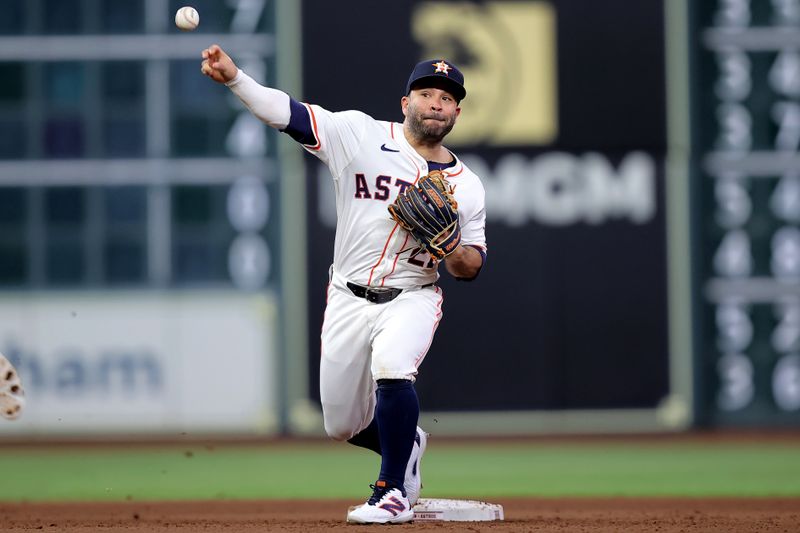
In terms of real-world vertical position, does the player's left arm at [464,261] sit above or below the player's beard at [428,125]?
below

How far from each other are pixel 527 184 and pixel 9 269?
13.8ft

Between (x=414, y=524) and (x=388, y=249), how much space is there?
1078 mm

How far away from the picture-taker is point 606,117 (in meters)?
11.1

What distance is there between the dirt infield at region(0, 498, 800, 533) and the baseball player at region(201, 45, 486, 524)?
0.41 m

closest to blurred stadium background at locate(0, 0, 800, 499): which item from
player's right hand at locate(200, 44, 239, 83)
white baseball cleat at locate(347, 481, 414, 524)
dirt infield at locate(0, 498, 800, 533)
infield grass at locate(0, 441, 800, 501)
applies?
infield grass at locate(0, 441, 800, 501)

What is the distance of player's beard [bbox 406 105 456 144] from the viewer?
5.52 m

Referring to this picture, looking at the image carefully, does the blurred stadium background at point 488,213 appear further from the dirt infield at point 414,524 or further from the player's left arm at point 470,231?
the player's left arm at point 470,231

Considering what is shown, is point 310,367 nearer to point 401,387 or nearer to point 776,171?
point 776,171

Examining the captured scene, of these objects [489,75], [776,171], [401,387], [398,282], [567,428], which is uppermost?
[489,75]

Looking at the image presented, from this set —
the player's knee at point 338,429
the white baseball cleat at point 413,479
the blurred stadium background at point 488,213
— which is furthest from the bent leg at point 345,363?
the blurred stadium background at point 488,213

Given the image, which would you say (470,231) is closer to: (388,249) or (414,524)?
(388,249)

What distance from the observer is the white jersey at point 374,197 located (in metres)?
5.54

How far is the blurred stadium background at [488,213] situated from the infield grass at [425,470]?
43cm

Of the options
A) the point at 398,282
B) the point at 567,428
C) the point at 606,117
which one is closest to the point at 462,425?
the point at 567,428
